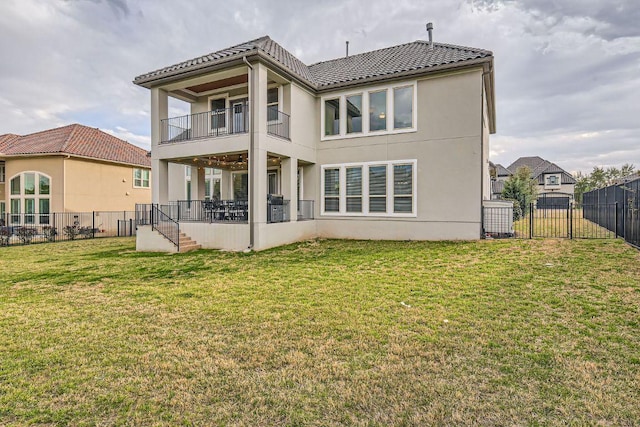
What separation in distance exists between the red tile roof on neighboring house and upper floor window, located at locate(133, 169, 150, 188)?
30.2 inches

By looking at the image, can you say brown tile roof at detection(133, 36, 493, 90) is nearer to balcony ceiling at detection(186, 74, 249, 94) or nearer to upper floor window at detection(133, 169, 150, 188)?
balcony ceiling at detection(186, 74, 249, 94)

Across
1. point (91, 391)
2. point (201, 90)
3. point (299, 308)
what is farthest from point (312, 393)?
point (201, 90)

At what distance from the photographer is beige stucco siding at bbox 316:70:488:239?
12.2 metres

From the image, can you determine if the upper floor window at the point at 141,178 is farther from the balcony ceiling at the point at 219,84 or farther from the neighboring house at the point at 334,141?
the balcony ceiling at the point at 219,84

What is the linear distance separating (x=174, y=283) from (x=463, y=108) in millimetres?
11388

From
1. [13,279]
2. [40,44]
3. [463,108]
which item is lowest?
[13,279]

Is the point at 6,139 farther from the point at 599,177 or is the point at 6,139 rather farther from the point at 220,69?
the point at 599,177

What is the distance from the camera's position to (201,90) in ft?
50.8

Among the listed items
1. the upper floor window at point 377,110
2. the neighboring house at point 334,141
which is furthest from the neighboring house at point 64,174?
the upper floor window at point 377,110

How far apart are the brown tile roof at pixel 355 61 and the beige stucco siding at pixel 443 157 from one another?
0.83m

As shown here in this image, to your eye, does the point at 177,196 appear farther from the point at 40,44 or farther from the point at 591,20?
the point at 591,20

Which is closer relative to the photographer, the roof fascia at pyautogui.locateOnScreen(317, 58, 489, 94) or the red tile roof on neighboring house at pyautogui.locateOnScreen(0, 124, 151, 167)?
the roof fascia at pyautogui.locateOnScreen(317, 58, 489, 94)

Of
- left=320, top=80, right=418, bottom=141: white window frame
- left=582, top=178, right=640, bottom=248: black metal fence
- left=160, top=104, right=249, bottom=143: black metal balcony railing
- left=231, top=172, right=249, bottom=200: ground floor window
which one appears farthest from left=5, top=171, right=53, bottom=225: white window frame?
left=582, top=178, right=640, bottom=248: black metal fence

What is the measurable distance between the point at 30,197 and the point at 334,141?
21.1 m
